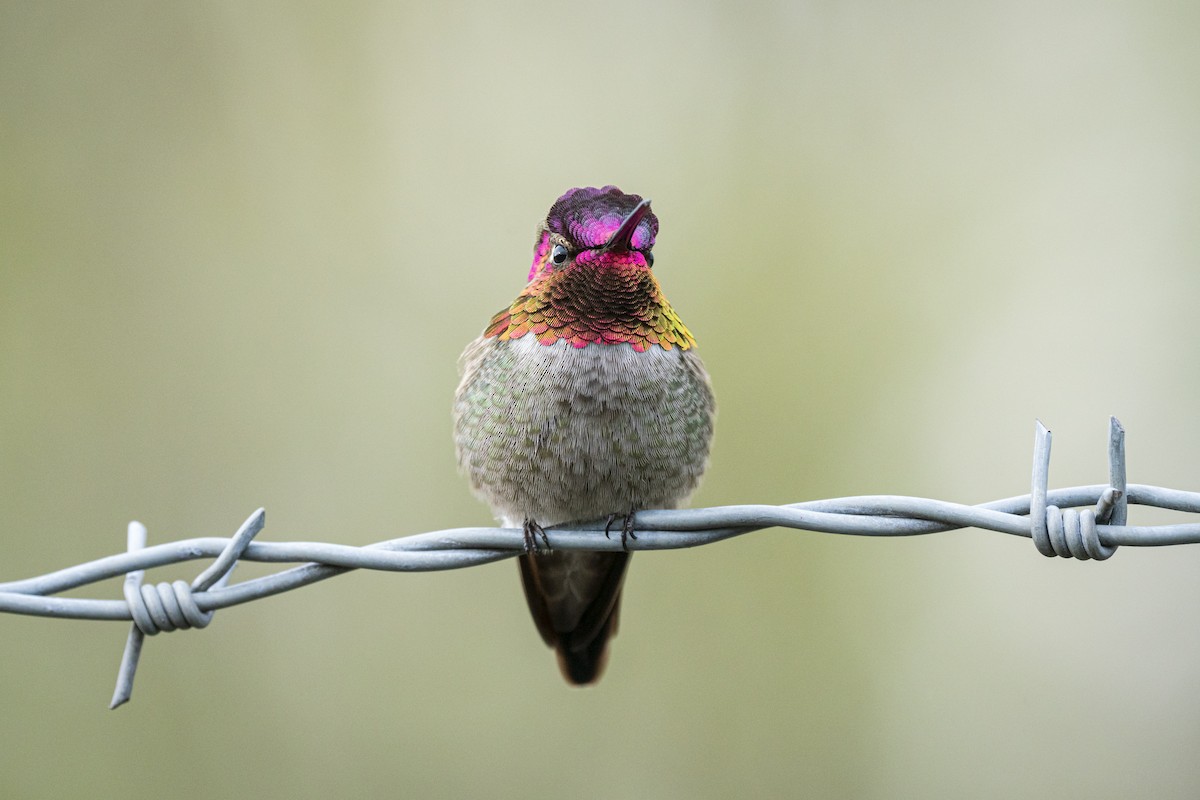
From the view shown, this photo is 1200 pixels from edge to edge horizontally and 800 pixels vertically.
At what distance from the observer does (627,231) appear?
2.76 metres

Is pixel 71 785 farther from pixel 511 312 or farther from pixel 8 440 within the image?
pixel 511 312

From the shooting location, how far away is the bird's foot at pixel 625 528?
255 cm

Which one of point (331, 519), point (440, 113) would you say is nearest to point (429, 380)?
point (331, 519)

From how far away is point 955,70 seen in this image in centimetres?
668

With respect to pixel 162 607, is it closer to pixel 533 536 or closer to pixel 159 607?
pixel 159 607

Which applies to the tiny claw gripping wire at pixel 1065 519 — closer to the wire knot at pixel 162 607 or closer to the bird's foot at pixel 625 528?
the bird's foot at pixel 625 528

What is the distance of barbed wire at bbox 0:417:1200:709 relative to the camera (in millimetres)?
1832

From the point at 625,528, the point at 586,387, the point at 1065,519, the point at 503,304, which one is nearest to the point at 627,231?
the point at 586,387

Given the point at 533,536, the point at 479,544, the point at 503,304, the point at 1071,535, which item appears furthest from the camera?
the point at 503,304

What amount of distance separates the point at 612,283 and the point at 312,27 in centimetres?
527

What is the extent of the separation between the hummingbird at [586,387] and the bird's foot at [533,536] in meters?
0.01

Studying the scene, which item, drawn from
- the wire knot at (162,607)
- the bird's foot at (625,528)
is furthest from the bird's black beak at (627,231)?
the wire knot at (162,607)

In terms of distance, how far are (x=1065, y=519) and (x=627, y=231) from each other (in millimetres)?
1330

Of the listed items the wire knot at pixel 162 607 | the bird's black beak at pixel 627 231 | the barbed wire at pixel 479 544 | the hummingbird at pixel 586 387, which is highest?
the bird's black beak at pixel 627 231
